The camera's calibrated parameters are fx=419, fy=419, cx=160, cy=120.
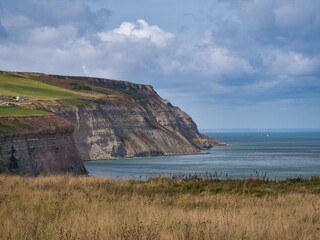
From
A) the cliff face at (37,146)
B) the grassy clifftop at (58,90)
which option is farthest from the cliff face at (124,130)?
the cliff face at (37,146)

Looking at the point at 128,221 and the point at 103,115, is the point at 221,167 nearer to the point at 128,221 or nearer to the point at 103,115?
the point at 103,115

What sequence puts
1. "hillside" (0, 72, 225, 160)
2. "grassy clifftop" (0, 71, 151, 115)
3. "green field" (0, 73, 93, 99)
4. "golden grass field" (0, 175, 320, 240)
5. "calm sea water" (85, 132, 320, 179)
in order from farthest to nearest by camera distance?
"green field" (0, 73, 93, 99), "hillside" (0, 72, 225, 160), "grassy clifftop" (0, 71, 151, 115), "calm sea water" (85, 132, 320, 179), "golden grass field" (0, 175, 320, 240)

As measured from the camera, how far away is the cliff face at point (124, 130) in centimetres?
10238

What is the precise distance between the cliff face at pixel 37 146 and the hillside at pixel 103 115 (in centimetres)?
2814

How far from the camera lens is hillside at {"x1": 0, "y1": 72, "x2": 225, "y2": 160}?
10100 cm

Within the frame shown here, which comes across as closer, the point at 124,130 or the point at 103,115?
the point at 103,115

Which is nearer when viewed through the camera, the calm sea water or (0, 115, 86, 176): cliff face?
(0, 115, 86, 176): cliff face

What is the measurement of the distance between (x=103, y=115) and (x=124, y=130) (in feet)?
→ 24.1

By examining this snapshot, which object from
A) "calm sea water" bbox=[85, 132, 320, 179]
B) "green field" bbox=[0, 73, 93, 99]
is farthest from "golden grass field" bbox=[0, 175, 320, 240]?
"green field" bbox=[0, 73, 93, 99]

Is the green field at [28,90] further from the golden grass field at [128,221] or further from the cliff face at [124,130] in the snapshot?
the golden grass field at [128,221]

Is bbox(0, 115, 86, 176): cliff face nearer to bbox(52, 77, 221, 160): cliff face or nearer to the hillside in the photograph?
the hillside

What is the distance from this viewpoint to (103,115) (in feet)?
366

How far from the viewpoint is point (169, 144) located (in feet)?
414

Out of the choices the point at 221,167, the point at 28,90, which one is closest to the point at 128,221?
the point at 221,167
